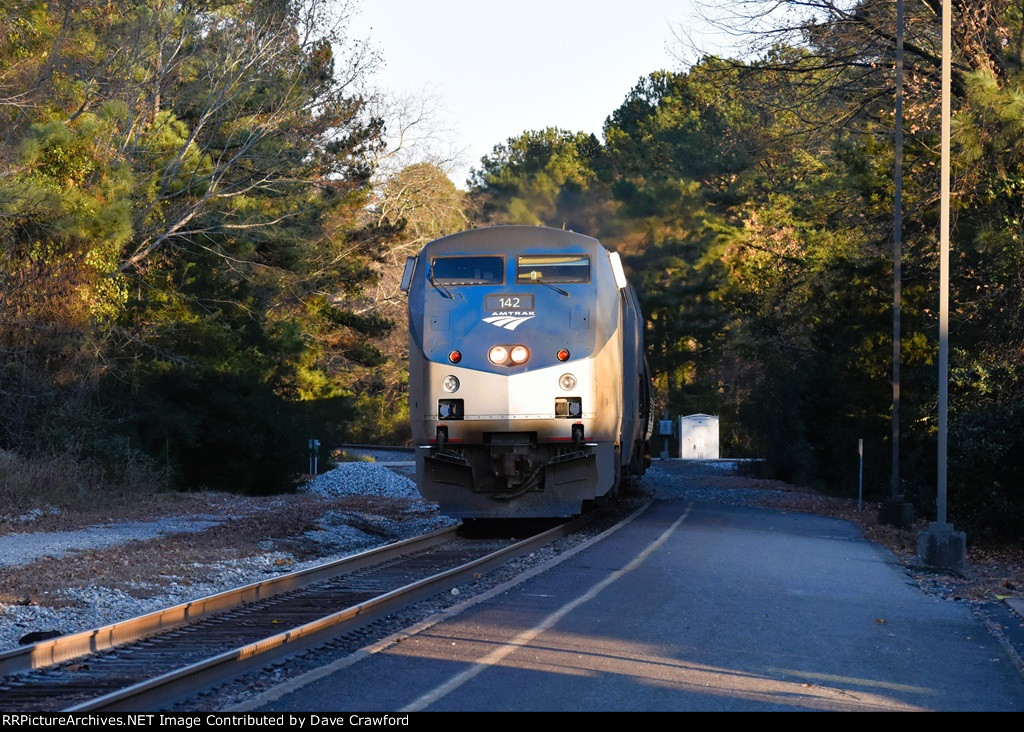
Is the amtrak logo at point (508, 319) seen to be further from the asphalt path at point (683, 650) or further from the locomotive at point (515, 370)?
the asphalt path at point (683, 650)

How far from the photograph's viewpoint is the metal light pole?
16.1 meters

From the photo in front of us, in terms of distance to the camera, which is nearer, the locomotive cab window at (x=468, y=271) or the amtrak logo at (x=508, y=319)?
the amtrak logo at (x=508, y=319)

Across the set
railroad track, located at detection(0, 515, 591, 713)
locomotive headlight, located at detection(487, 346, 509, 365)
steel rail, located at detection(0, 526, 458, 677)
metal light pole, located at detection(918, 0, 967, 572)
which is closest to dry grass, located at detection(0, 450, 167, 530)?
steel rail, located at detection(0, 526, 458, 677)

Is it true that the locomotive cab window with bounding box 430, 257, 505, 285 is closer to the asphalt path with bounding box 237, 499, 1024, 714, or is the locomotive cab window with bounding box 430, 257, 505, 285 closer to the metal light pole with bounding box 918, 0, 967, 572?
the asphalt path with bounding box 237, 499, 1024, 714

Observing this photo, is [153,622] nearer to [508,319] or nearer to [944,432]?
[508,319]

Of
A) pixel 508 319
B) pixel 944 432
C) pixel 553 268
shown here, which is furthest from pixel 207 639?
pixel 944 432

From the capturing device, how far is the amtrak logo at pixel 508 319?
16484mm

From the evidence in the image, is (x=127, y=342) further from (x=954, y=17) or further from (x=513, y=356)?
(x=954, y=17)

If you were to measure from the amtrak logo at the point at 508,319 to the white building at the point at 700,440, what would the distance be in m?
32.1

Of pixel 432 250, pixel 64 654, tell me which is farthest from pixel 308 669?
pixel 432 250

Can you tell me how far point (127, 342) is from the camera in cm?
2589

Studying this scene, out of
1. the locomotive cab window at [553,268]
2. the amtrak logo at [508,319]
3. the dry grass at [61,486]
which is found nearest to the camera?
the amtrak logo at [508,319]

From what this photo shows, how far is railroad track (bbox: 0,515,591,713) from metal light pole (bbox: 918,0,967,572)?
6084mm

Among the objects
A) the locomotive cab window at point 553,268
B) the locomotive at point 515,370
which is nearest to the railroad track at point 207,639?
the locomotive at point 515,370
